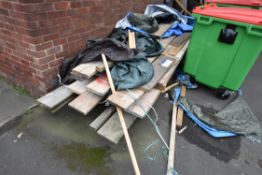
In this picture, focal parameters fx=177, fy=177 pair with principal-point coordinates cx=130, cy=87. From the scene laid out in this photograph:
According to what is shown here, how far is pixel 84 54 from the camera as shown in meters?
2.24

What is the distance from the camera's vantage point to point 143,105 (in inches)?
74.0

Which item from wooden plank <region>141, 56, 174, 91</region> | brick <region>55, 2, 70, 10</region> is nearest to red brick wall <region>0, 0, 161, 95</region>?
brick <region>55, 2, 70, 10</region>

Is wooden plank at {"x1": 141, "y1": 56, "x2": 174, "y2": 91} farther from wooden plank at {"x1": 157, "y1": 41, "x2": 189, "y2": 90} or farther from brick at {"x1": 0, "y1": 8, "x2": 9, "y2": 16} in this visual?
brick at {"x1": 0, "y1": 8, "x2": 9, "y2": 16}

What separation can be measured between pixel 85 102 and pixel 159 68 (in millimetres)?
1075

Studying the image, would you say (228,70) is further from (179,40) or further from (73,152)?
(73,152)

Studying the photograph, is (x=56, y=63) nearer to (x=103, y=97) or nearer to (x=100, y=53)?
(x=100, y=53)

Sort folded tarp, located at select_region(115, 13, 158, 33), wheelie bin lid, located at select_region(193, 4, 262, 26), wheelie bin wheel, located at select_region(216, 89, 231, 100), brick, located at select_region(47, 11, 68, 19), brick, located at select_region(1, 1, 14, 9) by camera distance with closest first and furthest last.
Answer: brick, located at select_region(1, 1, 14, 9), brick, located at select_region(47, 11, 68, 19), wheelie bin lid, located at select_region(193, 4, 262, 26), wheelie bin wheel, located at select_region(216, 89, 231, 100), folded tarp, located at select_region(115, 13, 158, 33)

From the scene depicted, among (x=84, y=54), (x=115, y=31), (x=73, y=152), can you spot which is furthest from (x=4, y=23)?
(x=73, y=152)

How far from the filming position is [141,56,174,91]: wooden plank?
2030mm

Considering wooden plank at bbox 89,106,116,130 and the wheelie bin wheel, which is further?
the wheelie bin wheel

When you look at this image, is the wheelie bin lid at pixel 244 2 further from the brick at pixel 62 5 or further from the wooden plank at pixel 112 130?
the wooden plank at pixel 112 130

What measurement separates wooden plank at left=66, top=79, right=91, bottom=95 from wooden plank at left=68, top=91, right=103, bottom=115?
3.0 inches

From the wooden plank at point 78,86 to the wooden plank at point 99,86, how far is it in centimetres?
13

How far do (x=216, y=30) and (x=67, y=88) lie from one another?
6.76 ft
